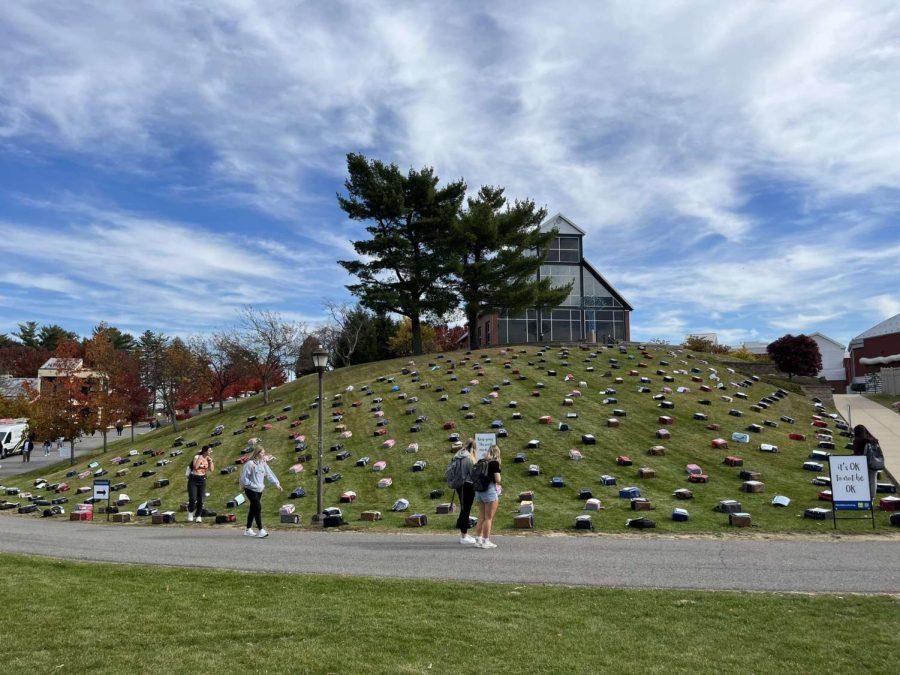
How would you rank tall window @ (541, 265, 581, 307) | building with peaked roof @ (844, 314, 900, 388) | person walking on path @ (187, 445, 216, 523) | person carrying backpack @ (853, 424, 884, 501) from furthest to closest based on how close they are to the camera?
building with peaked roof @ (844, 314, 900, 388)
tall window @ (541, 265, 581, 307)
person walking on path @ (187, 445, 216, 523)
person carrying backpack @ (853, 424, 884, 501)

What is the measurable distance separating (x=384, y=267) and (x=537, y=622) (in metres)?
43.9

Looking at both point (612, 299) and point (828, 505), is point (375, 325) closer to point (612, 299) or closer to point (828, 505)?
point (612, 299)

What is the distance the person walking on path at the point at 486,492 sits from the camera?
1225 cm

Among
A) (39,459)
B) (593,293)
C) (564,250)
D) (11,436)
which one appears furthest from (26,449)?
(593,293)

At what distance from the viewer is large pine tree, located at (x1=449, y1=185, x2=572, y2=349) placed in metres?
48.4

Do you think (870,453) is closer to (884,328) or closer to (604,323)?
(604,323)

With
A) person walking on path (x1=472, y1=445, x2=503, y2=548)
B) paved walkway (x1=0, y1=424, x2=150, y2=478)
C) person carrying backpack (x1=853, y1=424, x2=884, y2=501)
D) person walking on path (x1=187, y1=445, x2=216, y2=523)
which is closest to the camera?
person walking on path (x1=472, y1=445, x2=503, y2=548)

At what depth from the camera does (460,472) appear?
43.0 feet

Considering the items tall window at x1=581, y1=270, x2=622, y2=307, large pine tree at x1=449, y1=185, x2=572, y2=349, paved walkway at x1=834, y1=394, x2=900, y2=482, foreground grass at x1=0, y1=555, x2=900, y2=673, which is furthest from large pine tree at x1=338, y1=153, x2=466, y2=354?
foreground grass at x1=0, y1=555, x2=900, y2=673

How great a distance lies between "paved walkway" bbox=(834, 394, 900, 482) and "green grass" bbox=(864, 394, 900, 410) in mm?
426

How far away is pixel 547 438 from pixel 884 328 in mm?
60171

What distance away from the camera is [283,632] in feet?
22.8

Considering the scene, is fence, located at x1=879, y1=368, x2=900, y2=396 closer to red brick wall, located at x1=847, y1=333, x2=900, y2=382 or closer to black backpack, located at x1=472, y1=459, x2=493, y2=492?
red brick wall, located at x1=847, y1=333, x2=900, y2=382

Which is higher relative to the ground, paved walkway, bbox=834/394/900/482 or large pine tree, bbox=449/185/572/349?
large pine tree, bbox=449/185/572/349
